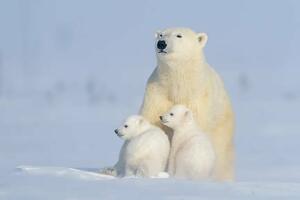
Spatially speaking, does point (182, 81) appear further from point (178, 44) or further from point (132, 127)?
point (132, 127)

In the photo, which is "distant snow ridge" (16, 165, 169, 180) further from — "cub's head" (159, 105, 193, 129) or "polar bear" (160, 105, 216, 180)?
"cub's head" (159, 105, 193, 129)

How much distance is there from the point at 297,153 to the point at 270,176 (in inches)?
209

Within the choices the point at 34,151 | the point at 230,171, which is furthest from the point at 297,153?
the point at 230,171

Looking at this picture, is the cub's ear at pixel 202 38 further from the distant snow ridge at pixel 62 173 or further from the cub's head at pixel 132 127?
the distant snow ridge at pixel 62 173

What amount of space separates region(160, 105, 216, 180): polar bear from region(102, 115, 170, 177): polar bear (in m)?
0.10

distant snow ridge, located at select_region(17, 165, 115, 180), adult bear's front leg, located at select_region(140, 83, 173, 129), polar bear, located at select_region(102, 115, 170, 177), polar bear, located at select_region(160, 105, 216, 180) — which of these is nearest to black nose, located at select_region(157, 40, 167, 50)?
adult bear's front leg, located at select_region(140, 83, 173, 129)

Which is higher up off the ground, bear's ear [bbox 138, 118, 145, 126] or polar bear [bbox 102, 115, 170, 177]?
bear's ear [bbox 138, 118, 145, 126]

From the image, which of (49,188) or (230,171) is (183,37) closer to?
(230,171)

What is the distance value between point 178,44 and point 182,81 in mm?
368

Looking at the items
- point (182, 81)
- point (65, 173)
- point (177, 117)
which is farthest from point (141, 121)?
point (65, 173)

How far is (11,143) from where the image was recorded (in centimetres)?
1886

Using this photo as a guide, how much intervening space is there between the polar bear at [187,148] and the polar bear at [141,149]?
102mm

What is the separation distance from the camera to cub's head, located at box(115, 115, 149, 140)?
888cm

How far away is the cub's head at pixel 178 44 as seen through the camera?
29.9ft
